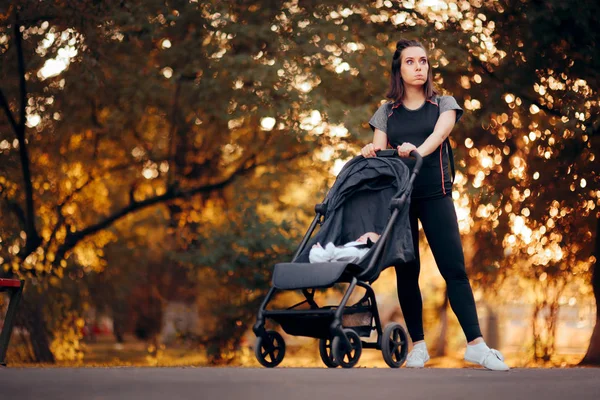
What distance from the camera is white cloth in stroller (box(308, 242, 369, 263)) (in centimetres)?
659

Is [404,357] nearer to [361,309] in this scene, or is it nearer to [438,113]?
[361,309]

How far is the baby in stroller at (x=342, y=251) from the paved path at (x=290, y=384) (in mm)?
809

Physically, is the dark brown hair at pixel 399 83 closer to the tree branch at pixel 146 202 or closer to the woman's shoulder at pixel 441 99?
the woman's shoulder at pixel 441 99

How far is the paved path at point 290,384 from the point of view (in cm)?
488

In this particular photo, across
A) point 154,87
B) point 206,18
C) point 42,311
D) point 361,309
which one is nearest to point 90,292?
point 42,311

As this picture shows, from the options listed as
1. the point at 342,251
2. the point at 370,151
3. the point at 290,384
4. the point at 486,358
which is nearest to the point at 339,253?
the point at 342,251

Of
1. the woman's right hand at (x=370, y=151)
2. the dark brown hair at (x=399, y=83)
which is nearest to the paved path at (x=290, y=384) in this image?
the woman's right hand at (x=370, y=151)

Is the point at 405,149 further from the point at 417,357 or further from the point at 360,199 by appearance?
the point at 417,357

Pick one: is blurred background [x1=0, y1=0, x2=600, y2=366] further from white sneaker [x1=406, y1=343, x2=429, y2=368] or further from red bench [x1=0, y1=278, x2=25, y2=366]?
Result: red bench [x1=0, y1=278, x2=25, y2=366]

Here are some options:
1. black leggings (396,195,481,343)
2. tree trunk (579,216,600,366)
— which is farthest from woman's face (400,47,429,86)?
tree trunk (579,216,600,366)

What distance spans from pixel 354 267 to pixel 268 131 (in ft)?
33.2

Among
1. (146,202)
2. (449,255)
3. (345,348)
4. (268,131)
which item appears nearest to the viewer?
(345,348)

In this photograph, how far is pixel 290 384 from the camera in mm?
5242

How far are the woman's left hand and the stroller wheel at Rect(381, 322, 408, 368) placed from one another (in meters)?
1.10
